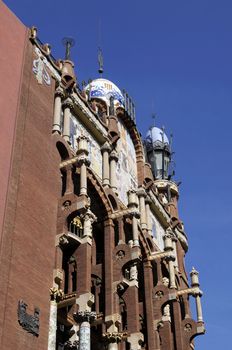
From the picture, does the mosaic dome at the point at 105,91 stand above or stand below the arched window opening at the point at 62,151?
above

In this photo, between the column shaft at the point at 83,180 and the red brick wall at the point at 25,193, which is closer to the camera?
the red brick wall at the point at 25,193

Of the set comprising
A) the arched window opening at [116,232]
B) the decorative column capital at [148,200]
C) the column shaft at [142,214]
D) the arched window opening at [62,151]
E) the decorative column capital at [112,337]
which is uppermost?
the decorative column capital at [148,200]

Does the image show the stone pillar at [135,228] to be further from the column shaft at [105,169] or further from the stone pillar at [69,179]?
the stone pillar at [69,179]

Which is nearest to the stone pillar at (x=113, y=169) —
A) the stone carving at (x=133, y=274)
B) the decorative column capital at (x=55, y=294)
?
the stone carving at (x=133, y=274)

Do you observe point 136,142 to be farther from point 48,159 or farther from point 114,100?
point 48,159

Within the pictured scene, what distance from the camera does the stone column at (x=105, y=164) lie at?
2311 cm

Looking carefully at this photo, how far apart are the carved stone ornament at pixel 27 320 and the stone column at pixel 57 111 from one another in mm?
7040

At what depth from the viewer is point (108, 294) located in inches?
782

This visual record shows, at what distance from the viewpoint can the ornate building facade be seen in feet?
53.3

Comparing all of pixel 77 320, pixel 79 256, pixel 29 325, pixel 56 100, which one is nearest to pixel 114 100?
pixel 56 100

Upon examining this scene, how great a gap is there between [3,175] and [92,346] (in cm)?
728

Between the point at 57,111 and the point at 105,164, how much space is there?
331cm

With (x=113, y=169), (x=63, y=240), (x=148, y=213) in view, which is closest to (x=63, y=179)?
(x=63, y=240)

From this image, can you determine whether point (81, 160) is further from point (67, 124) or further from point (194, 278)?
point (194, 278)
